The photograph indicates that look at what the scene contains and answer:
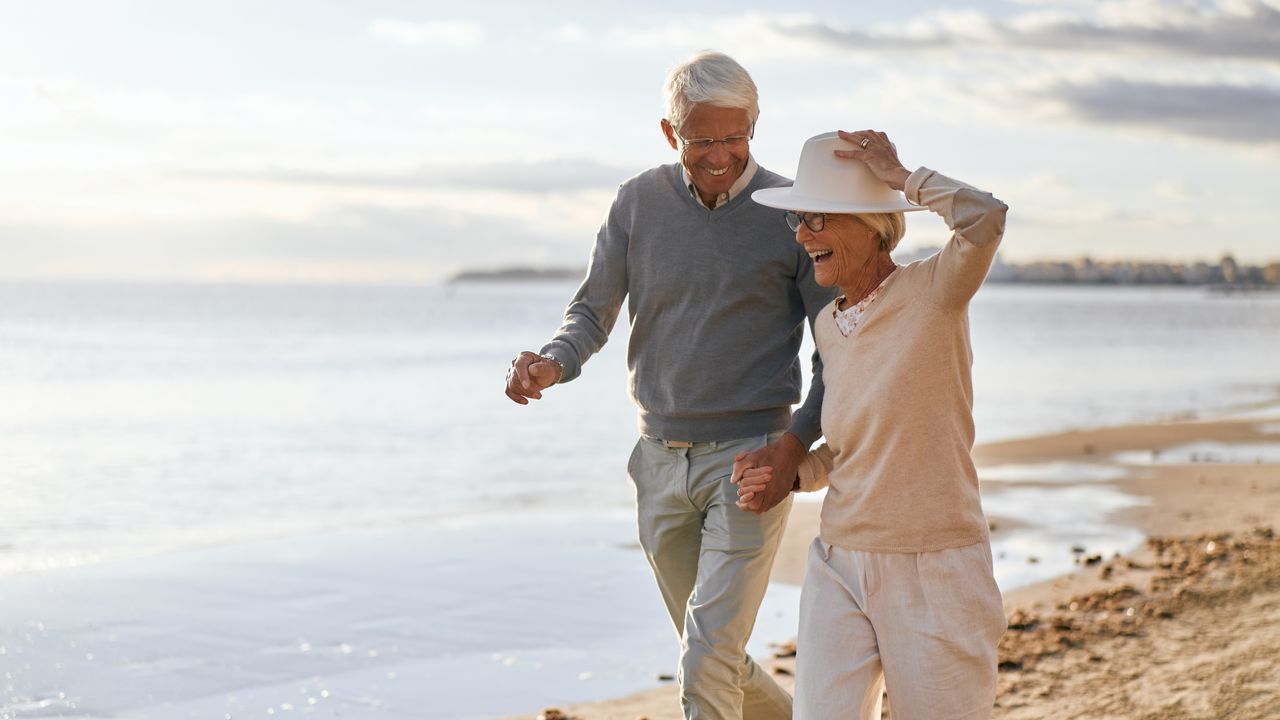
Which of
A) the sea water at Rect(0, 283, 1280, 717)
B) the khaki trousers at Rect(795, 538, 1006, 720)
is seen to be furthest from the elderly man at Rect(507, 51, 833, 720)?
the sea water at Rect(0, 283, 1280, 717)

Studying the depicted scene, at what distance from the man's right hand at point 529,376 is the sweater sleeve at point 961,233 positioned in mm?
1190

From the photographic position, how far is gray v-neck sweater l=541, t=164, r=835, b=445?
374 centimetres

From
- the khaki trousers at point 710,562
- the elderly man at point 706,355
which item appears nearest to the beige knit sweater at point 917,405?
the elderly man at point 706,355

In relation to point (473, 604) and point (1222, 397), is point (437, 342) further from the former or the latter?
point (473, 604)

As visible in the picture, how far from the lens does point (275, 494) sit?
13.0 meters

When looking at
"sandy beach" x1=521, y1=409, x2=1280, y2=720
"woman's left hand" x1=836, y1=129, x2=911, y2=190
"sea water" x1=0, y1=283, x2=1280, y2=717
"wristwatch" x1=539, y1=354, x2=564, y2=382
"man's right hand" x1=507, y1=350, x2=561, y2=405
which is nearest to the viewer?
"woman's left hand" x1=836, y1=129, x2=911, y2=190

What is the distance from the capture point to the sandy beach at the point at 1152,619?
17.0 ft

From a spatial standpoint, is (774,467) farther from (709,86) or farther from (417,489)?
(417,489)

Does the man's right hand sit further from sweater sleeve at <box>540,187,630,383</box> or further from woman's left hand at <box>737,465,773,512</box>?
woman's left hand at <box>737,465,773,512</box>

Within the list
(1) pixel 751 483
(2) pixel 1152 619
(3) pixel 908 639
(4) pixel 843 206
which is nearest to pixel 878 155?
(4) pixel 843 206

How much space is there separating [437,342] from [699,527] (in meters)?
49.0

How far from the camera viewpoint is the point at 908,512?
2.88 m

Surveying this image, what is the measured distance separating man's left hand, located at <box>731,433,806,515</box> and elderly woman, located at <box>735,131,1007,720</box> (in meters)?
0.33

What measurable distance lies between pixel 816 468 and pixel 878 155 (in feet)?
2.65
